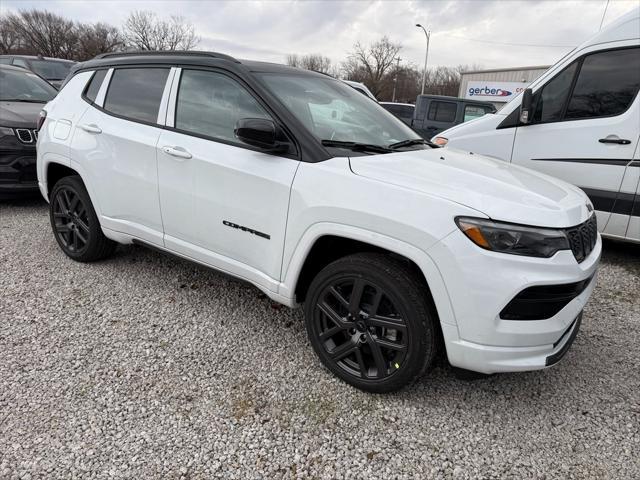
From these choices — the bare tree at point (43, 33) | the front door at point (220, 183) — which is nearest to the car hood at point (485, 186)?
the front door at point (220, 183)

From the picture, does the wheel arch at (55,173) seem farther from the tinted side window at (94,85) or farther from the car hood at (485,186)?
the car hood at (485,186)

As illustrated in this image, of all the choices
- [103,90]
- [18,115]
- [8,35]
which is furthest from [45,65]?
[8,35]

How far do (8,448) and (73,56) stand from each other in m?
55.4

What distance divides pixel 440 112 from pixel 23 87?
9531mm

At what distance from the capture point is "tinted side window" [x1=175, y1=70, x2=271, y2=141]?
2586 millimetres

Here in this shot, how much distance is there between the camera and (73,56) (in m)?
45.9

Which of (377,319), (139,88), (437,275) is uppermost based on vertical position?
(139,88)

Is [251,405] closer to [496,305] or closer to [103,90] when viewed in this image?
[496,305]

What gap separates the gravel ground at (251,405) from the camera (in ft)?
6.23

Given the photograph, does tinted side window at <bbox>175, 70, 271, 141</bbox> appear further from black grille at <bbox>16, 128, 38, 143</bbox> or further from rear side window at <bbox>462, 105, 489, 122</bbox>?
rear side window at <bbox>462, 105, 489, 122</bbox>

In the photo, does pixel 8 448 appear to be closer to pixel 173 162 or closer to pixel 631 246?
pixel 173 162

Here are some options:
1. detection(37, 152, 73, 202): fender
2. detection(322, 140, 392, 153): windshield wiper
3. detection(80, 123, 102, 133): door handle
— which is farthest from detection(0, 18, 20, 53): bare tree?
detection(322, 140, 392, 153): windshield wiper

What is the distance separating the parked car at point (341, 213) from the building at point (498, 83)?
2757 centimetres

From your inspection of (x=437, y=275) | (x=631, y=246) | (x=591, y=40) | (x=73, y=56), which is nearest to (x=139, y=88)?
(x=437, y=275)
